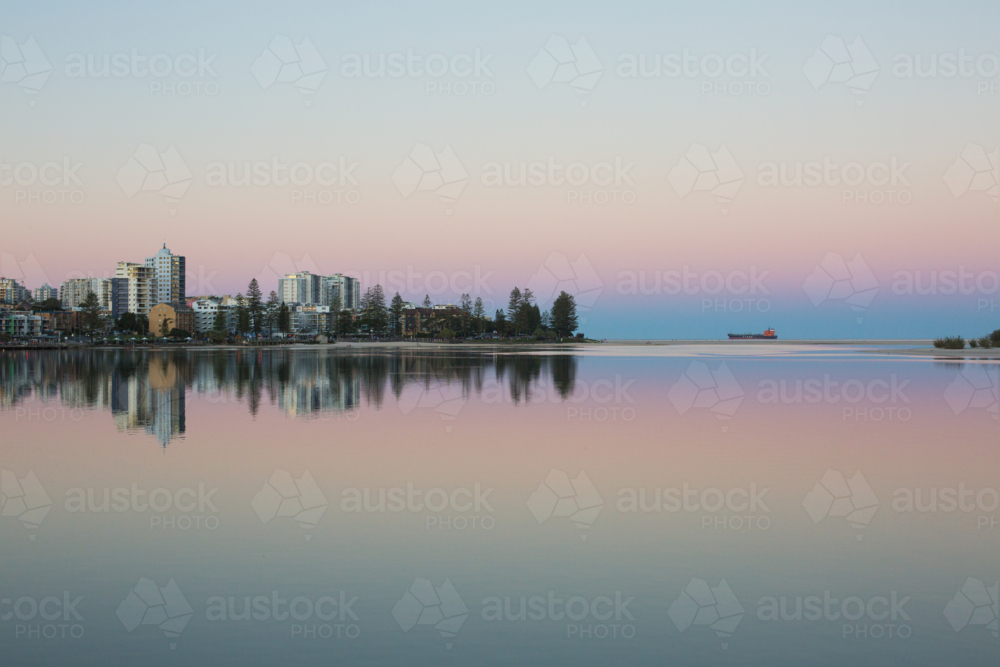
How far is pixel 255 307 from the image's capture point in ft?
455

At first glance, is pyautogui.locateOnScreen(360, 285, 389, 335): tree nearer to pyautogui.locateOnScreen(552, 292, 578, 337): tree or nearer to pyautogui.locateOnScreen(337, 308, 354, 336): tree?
pyautogui.locateOnScreen(337, 308, 354, 336): tree

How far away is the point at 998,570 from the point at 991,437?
33.6ft

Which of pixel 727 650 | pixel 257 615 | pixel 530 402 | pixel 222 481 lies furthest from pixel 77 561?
pixel 530 402

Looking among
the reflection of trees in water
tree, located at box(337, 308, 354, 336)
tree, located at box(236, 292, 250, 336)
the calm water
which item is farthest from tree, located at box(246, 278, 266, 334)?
the calm water

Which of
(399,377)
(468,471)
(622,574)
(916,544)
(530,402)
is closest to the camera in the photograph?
(622,574)

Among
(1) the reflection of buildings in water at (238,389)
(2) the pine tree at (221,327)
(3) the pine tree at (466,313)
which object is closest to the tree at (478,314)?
(3) the pine tree at (466,313)

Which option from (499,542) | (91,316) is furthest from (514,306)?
(499,542)

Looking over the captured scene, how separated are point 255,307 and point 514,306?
5261cm

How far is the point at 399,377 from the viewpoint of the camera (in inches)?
1417

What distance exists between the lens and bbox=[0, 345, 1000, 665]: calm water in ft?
19.7

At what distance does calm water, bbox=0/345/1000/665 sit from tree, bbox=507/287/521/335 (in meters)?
143

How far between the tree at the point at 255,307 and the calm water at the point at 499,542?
124327mm

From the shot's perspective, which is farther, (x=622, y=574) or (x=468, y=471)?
(x=468, y=471)

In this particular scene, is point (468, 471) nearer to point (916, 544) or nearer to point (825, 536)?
point (825, 536)
